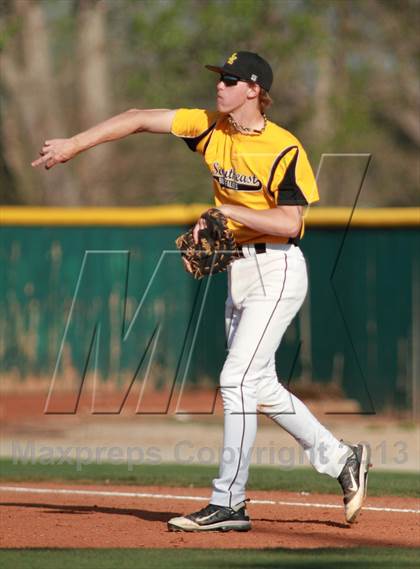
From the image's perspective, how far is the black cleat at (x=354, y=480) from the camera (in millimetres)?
6523

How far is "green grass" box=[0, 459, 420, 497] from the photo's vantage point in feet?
28.3

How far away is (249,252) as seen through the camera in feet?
21.0

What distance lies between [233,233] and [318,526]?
64.4 inches

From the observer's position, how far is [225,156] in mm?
6391

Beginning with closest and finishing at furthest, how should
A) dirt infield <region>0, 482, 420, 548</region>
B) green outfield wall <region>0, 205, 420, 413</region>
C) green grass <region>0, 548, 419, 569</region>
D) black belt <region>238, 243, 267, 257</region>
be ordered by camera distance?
green grass <region>0, 548, 419, 569</region>, dirt infield <region>0, 482, 420, 548</region>, black belt <region>238, 243, 267, 257</region>, green outfield wall <region>0, 205, 420, 413</region>

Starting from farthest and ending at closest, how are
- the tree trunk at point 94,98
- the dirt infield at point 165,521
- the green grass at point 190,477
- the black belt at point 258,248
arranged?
the tree trunk at point 94,98
the green grass at point 190,477
the black belt at point 258,248
the dirt infield at point 165,521

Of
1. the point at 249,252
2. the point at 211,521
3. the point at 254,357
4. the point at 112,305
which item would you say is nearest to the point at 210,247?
the point at 249,252

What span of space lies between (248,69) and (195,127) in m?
0.42

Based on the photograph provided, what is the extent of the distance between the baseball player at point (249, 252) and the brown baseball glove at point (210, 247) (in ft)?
0.15

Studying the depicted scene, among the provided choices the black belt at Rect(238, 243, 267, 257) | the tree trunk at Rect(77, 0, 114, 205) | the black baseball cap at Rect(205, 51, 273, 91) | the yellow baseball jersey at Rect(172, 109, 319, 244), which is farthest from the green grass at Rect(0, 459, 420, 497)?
the tree trunk at Rect(77, 0, 114, 205)

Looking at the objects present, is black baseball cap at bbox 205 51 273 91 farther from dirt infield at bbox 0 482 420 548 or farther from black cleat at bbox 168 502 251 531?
dirt infield at bbox 0 482 420 548

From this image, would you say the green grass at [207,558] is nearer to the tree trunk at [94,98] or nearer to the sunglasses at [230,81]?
the sunglasses at [230,81]

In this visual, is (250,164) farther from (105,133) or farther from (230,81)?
(105,133)

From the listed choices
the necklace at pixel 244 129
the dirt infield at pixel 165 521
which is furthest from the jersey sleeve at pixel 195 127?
the dirt infield at pixel 165 521
